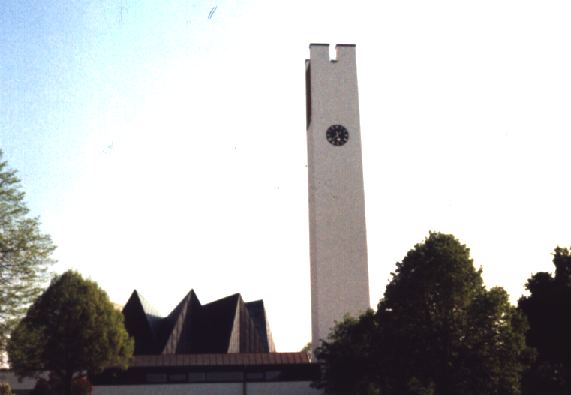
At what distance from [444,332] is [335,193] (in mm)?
25829

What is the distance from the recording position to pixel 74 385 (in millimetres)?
40906

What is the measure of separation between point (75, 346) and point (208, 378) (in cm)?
1058

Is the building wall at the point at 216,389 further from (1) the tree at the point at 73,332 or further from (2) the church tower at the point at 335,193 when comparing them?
(2) the church tower at the point at 335,193

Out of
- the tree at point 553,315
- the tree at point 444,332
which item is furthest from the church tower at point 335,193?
the tree at point 444,332

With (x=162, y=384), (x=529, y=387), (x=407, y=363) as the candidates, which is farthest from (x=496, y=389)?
(x=162, y=384)

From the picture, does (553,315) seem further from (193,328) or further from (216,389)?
(193,328)

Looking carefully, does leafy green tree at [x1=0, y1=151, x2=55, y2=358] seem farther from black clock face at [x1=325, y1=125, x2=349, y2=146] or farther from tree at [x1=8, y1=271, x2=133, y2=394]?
black clock face at [x1=325, y1=125, x2=349, y2=146]

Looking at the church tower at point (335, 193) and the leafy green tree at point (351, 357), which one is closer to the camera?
the leafy green tree at point (351, 357)

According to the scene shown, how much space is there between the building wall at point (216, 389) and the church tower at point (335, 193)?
5500 millimetres

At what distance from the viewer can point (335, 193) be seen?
→ 5300cm

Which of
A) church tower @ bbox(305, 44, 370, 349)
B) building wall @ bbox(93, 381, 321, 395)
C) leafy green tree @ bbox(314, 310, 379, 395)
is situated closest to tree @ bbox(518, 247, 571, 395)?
leafy green tree @ bbox(314, 310, 379, 395)

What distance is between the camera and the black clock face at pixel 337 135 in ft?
176

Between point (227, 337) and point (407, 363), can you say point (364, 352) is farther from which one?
point (227, 337)

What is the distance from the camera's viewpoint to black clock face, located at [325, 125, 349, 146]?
176 feet
